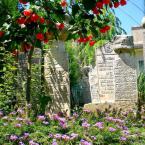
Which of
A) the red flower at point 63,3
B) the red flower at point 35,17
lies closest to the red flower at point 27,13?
Result: the red flower at point 35,17

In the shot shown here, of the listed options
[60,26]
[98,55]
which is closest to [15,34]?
[60,26]

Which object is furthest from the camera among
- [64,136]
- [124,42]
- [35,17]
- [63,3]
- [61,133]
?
[124,42]

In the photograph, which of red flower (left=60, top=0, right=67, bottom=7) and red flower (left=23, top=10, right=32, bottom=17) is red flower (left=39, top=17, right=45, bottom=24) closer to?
red flower (left=23, top=10, right=32, bottom=17)

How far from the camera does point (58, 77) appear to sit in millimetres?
7535

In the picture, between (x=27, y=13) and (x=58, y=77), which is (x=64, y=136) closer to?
(x=27, y=13)

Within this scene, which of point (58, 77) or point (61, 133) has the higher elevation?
point (58, 77)

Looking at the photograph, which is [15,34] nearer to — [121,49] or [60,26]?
[60,26]

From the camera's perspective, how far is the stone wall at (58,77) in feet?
24.4

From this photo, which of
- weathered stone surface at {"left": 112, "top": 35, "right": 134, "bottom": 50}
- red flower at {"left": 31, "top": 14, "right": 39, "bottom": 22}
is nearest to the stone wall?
weathered stone surface at {"left": 112, "top": 35, "right": 134, "bottom": 50}

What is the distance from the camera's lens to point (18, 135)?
4820mm

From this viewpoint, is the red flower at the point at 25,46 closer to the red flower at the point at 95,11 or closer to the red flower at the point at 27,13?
the red flower at the point at 27,13

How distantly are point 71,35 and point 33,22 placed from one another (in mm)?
524

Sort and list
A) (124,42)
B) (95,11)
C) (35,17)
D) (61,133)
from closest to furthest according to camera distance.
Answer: (61,133), (95,11), (35,17), (124,42)

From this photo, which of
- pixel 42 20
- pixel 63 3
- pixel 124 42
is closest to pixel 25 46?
pixel 42 20
